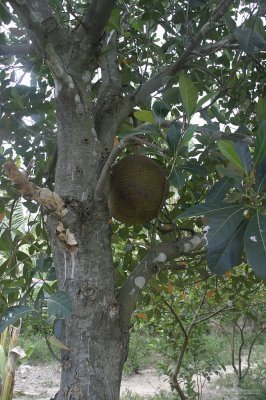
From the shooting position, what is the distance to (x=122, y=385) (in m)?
4.87

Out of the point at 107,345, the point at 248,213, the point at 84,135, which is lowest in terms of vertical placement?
the point at 107,345

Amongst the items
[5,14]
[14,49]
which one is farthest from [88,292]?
[5,14]

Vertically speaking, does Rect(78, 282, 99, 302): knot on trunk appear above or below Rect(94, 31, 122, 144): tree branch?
below

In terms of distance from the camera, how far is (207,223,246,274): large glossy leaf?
0.75 metres

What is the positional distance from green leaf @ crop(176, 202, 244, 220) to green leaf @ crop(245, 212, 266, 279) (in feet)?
0.14

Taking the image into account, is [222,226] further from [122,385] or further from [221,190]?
[122,385]

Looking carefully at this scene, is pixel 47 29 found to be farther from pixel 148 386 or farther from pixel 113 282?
pixel 148 386

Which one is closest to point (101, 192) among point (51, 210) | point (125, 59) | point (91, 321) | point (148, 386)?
Answer: point (51, 210)

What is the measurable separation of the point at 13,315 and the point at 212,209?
403 mm

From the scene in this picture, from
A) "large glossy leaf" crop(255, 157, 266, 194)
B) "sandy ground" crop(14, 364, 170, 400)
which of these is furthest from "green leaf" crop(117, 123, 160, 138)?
"sandy ground" crop(14, 364, 170, 400)

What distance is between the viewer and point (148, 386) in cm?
479

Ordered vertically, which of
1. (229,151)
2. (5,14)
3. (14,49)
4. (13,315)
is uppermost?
(5,14)

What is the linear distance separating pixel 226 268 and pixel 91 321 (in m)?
0.29

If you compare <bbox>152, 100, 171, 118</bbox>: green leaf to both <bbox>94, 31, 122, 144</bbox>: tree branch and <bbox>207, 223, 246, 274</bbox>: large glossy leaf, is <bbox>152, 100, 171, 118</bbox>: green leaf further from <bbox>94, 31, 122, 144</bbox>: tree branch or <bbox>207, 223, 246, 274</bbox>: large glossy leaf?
<bbox>207, 223, 246, 274</bbox>: large glossy leaf
